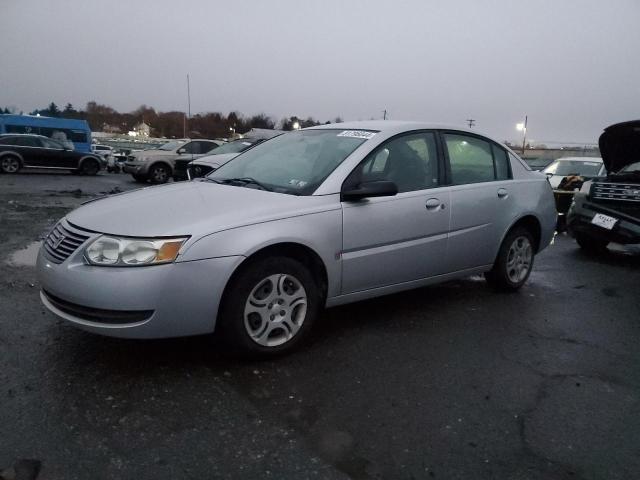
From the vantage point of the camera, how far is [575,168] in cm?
1359

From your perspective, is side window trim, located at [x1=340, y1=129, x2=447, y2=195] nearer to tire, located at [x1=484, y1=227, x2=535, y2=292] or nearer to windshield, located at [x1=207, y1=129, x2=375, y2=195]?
windshield, located at [x1=207, y1=129, x2=375, y2=195]

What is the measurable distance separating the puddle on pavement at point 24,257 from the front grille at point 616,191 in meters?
7.00

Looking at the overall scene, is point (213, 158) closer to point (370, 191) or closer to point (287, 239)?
point (370, 191)

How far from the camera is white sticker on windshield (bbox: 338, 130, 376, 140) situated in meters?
4.09

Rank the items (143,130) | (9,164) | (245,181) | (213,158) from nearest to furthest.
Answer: (245,181) < (213,158) < (9,164) < (143,130)

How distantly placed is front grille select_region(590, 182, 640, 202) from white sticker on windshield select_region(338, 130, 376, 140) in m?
4.51

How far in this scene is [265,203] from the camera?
3.41 meters

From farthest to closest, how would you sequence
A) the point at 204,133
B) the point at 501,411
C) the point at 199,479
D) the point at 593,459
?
the point at 204,133 → the point at 501,411 → the point at 593,459 → the point at 199,479

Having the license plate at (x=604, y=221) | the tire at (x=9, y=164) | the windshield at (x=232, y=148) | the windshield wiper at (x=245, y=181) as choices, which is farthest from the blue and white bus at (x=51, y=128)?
the windshield wiper at (x=245, y=181)

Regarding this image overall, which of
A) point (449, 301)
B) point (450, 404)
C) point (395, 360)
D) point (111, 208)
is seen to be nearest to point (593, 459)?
point (450, 404)

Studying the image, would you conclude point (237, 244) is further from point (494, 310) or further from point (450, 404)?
point (494, 310)

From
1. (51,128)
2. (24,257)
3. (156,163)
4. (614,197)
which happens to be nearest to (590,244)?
(614,197)

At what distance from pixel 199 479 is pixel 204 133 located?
8121cm

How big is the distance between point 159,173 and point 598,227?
13910 mm
